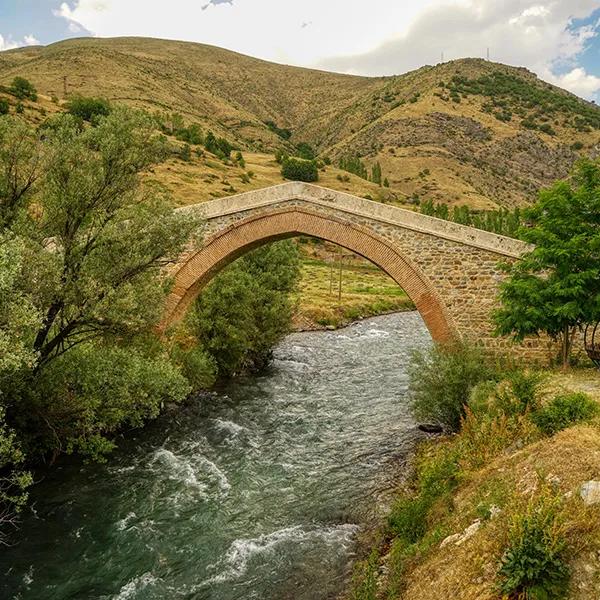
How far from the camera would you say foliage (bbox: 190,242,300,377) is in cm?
2166

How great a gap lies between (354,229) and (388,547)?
1081cm

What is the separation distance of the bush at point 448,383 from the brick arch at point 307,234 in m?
2.59

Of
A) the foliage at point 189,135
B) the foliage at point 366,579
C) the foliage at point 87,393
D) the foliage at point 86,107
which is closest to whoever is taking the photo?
the foliage at point 366,579

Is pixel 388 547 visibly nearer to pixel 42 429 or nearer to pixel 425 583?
pixel 425 583

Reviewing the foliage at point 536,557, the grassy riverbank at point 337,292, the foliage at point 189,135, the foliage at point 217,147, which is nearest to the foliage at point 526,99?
the foliage at point 217,147

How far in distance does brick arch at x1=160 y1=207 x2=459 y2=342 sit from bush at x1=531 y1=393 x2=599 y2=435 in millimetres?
7754

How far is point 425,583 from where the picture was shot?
6492mm

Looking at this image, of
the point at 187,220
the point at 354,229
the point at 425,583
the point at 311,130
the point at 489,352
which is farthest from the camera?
the point at 311,130

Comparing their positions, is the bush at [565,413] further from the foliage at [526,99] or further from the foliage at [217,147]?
the foliage at [526,99]

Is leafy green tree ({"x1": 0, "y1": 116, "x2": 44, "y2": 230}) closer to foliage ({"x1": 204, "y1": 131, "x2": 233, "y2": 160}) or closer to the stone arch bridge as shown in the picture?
the stone arch bridge

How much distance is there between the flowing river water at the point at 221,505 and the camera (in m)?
9.02

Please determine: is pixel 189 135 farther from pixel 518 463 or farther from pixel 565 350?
pixel 518 463

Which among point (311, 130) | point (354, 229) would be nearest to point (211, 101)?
point (311, 130)

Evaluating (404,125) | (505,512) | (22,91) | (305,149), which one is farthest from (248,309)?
(305,149)
